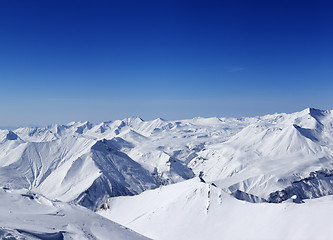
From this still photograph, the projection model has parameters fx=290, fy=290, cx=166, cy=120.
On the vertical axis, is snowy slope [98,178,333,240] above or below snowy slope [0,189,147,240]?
below

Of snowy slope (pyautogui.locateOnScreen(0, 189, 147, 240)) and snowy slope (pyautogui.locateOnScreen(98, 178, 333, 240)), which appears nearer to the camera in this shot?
snowy slope (pyautogui.locateOnScreen(0, 189, 147, 240))

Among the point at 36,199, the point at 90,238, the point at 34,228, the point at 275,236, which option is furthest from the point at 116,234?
the point at 275,236

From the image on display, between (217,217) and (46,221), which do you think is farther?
(217,217)

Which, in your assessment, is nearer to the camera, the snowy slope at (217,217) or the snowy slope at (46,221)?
the snowy slope at (46,221)

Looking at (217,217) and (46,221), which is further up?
(46,221)
